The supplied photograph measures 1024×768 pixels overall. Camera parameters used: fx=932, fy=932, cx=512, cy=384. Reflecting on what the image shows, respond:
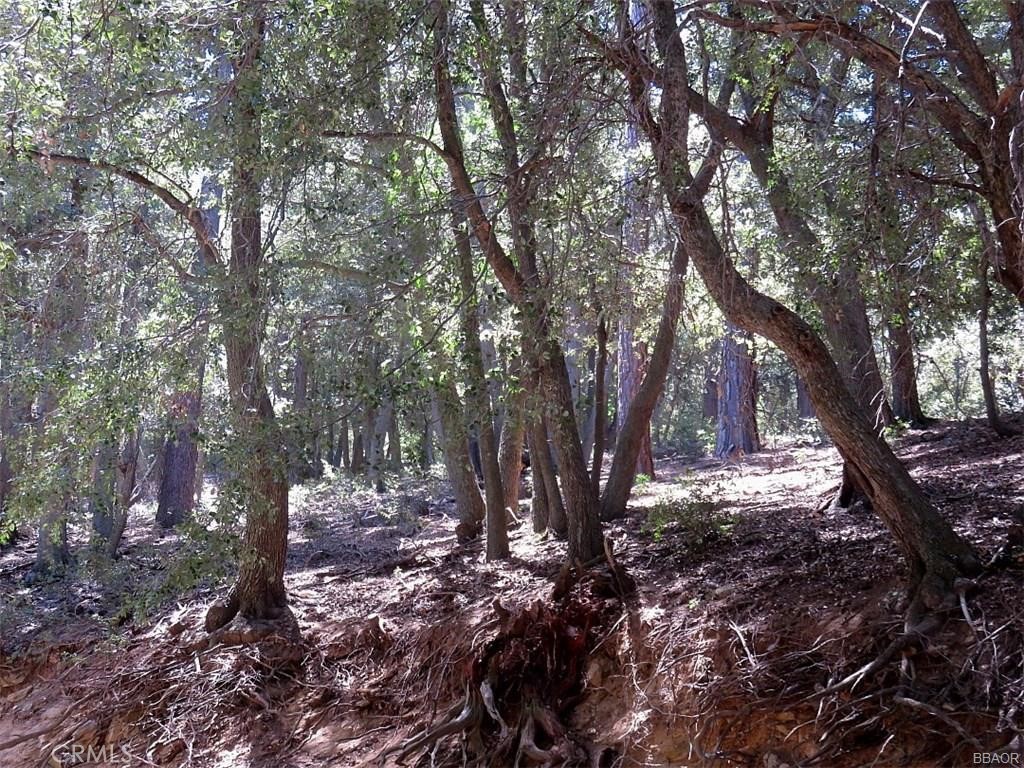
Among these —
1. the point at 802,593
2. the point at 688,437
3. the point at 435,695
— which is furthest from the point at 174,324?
the point at 688,437

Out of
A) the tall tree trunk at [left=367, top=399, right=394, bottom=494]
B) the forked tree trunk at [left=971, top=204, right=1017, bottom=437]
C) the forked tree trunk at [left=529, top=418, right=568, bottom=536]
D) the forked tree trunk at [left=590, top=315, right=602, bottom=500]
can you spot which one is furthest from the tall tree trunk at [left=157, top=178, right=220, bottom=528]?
the forked tree trunk at [left=971, top=204, right=1017, bottom=437]

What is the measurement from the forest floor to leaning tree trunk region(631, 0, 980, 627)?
36cm

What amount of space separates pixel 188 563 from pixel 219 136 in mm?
3239

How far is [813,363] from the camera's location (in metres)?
6.35

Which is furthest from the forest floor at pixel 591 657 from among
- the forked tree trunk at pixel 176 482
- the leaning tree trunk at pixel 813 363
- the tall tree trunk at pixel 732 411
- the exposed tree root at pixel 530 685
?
the forked tree trunk at pixel 176 482

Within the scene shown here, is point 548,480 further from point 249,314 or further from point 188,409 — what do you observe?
point 249,314

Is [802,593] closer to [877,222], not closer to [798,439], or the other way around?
[877,222]

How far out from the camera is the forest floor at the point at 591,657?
5477 mm

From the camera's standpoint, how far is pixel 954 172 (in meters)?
7.26

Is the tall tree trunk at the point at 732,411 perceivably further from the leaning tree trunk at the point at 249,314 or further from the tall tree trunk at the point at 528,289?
the leaning tree trunk at the point at 249,314

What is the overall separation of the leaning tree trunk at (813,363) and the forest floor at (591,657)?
14.0 inches

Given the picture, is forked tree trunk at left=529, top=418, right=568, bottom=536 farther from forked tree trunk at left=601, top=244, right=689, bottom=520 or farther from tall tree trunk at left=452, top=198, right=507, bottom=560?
tall tree trunk at left=452, top=198, right=507, bottom=560

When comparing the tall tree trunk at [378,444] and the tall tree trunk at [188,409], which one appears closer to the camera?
the tall tree trunk at [378,444]

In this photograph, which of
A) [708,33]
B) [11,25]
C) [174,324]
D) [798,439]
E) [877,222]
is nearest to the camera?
[877,222]
